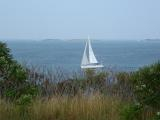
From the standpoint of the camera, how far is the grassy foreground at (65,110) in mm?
7768

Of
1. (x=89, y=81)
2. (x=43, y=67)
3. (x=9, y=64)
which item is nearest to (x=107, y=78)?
(x=89, y=81)

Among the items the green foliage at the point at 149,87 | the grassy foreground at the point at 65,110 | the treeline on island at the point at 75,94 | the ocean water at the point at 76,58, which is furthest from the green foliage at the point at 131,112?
the ocean water at the point at 76,58

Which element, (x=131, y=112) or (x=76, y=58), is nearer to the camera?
(x=131, y=112)

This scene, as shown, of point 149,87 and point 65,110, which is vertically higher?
point 149,87

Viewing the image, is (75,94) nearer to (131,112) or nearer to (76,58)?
(131,112)

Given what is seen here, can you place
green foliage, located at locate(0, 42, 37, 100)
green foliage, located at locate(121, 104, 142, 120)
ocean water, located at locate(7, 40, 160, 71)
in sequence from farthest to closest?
ocean water, located at locate(7, 40, 160, 71) < green foliage, located at locate(0, 42, 37, 100) < green foliage, located at locate(121, 104, 142, 120)

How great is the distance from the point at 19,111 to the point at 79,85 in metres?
1.59

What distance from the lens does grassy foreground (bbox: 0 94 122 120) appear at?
7768 mm

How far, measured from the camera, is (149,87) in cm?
739

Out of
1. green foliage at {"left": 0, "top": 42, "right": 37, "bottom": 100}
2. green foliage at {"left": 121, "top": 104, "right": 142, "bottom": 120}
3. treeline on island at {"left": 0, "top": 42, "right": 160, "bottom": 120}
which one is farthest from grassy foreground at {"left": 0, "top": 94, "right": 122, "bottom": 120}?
green foliage at {"left": 121, "top": 104, "right": 142, "bottom": 120}

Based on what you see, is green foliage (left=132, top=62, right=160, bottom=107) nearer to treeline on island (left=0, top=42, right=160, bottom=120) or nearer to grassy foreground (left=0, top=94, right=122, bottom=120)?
treeline on island (left=0, top=42, right=160, bottom=120)

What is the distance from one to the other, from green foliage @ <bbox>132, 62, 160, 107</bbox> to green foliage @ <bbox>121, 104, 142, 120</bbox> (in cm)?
18

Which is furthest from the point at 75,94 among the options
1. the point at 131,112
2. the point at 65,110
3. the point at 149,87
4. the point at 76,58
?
the point at 76,58

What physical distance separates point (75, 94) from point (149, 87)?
1.70 m
